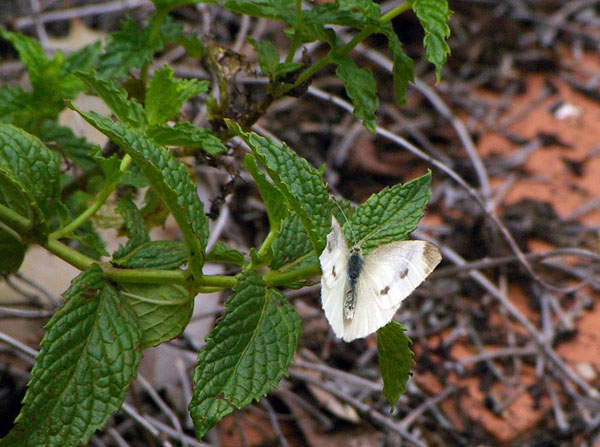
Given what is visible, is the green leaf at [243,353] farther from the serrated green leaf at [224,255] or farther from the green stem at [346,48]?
the green stem at [346,48]

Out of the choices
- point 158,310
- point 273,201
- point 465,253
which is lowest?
point 465,253

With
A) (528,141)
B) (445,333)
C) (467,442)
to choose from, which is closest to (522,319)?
(445,333)

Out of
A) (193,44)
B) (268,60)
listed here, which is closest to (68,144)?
(193,44)

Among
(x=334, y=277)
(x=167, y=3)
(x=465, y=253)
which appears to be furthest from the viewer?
(x=465, y=253)

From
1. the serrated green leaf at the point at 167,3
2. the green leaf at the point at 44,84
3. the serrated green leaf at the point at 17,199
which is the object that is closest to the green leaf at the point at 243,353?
the serrated green leaf at the point at 17,199

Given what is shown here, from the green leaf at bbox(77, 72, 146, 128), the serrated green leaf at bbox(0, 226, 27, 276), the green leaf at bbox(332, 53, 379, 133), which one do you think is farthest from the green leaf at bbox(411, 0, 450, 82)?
the serrated green leaf at bbox(0, 226, 27, 276)

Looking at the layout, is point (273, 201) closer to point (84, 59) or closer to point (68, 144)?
point (68, 144)
